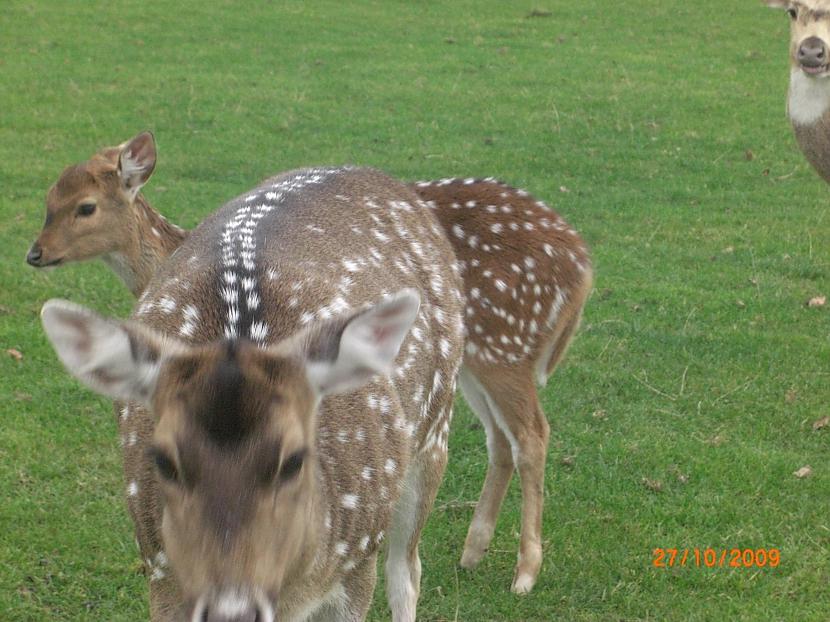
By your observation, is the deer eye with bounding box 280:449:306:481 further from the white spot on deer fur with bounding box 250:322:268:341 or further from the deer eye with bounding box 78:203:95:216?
the deer eye with bounding box 78:203:95:216

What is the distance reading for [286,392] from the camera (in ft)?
9.00

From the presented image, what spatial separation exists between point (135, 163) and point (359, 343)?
153 inches

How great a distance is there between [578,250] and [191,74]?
8.93 metres

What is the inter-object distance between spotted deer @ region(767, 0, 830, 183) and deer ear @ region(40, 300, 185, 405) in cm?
594

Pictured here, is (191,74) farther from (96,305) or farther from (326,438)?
(326,438)

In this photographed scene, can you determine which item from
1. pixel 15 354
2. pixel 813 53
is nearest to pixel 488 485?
pixel 15 354

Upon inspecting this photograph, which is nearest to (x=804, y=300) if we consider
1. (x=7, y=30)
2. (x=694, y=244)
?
(x=694, y=244)

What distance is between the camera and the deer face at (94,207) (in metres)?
6.27

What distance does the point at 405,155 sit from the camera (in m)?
10.6

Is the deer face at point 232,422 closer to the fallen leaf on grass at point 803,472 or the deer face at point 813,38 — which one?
the fallen leaf on grass at point 803,472

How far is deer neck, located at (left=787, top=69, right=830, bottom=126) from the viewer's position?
7.80 m

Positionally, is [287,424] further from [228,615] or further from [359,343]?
[228,615]

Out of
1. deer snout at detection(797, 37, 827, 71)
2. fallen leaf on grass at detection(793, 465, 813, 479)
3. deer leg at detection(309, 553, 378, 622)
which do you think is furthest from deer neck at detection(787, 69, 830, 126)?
deer leg at detection(309, 553, 378, 622)

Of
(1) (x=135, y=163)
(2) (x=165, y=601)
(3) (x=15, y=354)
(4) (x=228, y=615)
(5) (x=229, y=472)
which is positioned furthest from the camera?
(3) (x=15, y=354)
